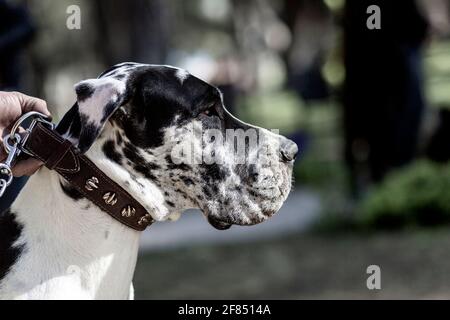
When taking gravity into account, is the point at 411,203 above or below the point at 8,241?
below

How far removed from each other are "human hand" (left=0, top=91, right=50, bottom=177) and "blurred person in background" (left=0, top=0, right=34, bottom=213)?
242 cm

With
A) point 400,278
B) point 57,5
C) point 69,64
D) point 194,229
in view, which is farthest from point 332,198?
point 69,64

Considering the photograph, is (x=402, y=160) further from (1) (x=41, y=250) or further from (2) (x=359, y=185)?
(1) (x=41, y=250)

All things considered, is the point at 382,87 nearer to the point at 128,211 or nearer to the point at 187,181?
the point at 187,181

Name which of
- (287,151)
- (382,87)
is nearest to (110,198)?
(287,151)

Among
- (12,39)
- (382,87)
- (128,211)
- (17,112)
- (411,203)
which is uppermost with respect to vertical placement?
(17,112)

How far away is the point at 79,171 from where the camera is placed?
2.98 m

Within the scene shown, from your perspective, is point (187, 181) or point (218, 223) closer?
point (187, 181)

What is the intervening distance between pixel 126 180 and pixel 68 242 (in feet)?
0.92

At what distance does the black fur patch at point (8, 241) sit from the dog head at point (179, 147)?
1.15ft

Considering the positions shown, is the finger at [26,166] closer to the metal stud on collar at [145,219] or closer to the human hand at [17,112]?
the human hand at [17,112]

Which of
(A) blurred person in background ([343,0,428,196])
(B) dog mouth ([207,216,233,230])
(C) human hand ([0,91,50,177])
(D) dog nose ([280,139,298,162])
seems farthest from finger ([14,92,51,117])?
(A) blurred person in background ([343,0,428,196])

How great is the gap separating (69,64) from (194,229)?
2757 cm

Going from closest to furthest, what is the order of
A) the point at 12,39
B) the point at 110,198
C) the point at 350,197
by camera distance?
1. the point at 110,198
2. the point at 12,39
3. the point at 350,197
